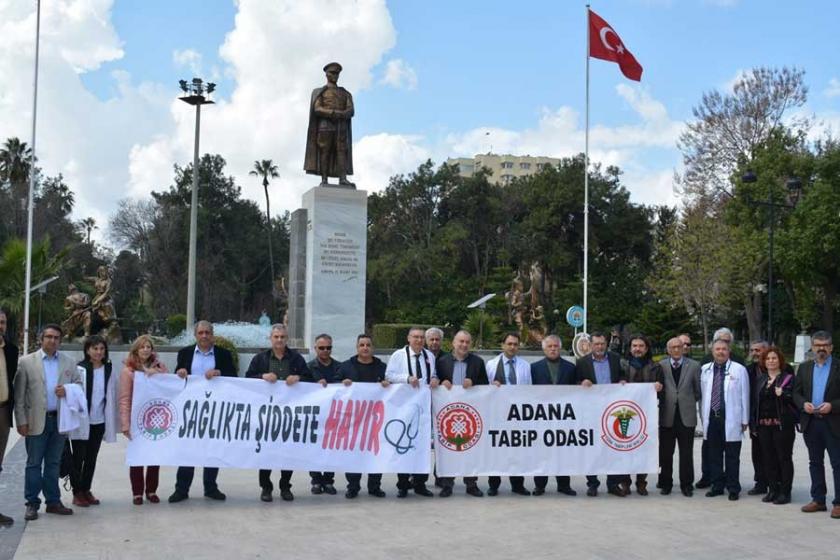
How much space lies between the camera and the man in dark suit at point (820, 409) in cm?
830

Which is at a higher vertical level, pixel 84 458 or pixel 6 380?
pixel 6 380

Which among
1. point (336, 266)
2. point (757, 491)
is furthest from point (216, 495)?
point (336, 266)

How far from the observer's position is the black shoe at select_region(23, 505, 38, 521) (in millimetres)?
7420

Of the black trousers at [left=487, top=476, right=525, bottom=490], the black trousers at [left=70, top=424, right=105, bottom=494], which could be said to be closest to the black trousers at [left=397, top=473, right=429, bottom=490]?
the black trousers at [left=487, top=476, right=525, bottom=490]

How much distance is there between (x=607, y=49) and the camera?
2258 cm

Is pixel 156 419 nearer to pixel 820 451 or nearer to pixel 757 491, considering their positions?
pixel 757 491

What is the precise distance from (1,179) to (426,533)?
53792 mm

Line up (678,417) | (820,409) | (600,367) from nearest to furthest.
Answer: (820,409) < (678,417) < (600,367)

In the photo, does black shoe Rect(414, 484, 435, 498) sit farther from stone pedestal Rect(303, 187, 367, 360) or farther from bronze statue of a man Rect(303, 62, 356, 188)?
bronze statue of a man Rect(303, 62, 356, 188)

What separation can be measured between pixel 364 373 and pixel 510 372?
1.59m

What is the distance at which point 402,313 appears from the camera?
5319cm

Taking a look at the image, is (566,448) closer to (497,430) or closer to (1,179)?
(497,430)

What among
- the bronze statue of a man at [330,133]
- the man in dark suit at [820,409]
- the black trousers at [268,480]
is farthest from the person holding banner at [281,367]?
the bronze statue of a man at [330,133]

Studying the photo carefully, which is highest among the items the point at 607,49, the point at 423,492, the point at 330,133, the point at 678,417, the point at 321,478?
the point at 607,49
